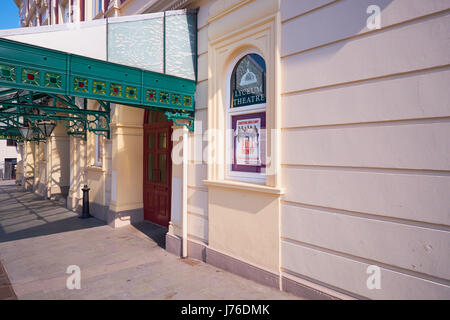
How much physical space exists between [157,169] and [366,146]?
552cm

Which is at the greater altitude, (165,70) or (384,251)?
(165,70)

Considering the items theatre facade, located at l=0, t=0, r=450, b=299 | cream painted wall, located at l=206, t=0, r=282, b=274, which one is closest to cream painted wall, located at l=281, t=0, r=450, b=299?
theatre facade, located at l=0, t=0, r=450, b=299

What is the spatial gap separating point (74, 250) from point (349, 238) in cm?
541

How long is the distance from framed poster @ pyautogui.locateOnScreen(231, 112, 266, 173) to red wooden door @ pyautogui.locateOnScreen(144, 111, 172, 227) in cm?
263

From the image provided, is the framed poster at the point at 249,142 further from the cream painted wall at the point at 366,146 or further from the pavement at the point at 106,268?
the pavement at the point at 106,268

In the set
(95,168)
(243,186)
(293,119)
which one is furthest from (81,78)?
(95,168)

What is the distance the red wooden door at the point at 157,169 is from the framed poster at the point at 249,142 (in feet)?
8.62

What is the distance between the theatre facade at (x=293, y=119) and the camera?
2779 millimetres

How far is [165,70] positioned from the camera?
4949 millimetres

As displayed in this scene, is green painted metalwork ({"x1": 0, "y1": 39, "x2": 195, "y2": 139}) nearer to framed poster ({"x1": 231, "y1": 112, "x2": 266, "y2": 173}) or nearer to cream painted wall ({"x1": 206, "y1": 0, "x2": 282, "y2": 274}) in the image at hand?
cream painted wall ({"x1": 206, "y1": 0, "x2": 282, "y2": 274})

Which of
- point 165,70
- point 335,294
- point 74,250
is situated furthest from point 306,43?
point 74,250

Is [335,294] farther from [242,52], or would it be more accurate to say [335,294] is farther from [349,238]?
[242,52]

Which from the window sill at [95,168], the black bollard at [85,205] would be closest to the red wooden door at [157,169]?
the window sill at [95,168]

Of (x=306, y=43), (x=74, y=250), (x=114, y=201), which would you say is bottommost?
(x=74, y=250)
